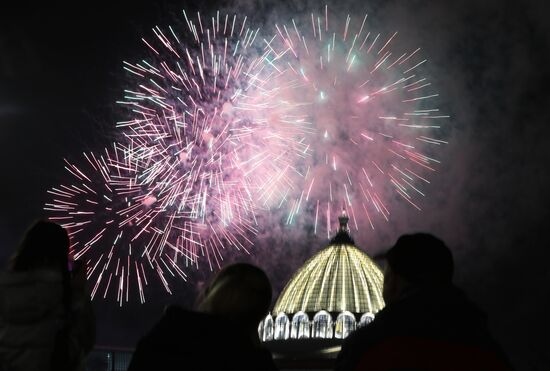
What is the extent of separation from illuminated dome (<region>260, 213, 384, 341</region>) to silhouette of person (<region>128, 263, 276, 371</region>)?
84.2 meters

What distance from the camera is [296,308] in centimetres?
9238

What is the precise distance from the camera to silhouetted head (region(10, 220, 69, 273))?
6152 mm

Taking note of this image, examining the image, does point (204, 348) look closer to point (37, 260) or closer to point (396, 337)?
point (396, 337)

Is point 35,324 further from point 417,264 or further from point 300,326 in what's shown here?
point 300,326

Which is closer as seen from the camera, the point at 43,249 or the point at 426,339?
the point at 426,339

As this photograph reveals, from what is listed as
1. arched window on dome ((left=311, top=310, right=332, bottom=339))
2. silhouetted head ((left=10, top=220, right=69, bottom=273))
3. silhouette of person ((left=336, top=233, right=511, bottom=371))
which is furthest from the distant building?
silhouette of person ((left=336, top=233, right=511, bottom=371))

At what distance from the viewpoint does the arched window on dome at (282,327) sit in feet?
301

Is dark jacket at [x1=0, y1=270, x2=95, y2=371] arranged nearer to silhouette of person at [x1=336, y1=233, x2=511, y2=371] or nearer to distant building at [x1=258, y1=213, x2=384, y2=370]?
silhouette of person at [x1=336, y1=233, x2=511, y2=371]

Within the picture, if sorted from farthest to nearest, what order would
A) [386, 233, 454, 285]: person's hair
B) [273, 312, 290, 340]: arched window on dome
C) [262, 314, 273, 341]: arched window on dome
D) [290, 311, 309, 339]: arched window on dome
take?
[262, 314, 273, 341]: arched window on dome < [273, 312, 290, 340]: arched window on dome < [290, 311, 309, 339]: arched window on dome < [386, 233, 454, 285]: person's hair

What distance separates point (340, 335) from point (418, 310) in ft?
276

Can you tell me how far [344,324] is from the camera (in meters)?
88.6

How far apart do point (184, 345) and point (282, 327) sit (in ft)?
291

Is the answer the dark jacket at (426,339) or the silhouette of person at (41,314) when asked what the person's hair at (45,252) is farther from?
the dark jacket at (426,339)

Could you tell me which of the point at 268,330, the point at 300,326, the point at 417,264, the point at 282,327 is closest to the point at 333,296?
the point at 300,326
